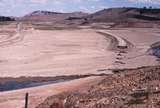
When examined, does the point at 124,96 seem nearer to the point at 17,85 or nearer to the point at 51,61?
the point at 17,85

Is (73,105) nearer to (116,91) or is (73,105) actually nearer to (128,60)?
(116,91)

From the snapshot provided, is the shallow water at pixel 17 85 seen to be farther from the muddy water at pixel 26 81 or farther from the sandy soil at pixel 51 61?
the sandy soil at pixel 51 61

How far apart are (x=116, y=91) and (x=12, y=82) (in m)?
14.9

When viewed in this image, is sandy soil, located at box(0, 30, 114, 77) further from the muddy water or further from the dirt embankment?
the dirt embankment

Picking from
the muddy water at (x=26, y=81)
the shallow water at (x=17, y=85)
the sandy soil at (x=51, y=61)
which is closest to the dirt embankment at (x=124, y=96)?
the shallow water at (x=17, y=85)

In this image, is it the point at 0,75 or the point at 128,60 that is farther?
the point at 128,60

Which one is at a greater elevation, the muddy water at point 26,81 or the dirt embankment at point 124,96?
the dirt embankment at point 124,96

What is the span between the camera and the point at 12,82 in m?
29.3

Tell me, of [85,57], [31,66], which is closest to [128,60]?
[85,57]

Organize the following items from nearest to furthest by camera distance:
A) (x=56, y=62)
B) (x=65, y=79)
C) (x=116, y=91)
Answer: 1. (x=116, y=91)
2. (x=65, y=79)
3. (x=56, y=62)

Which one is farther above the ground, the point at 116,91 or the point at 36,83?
the point at 116,91

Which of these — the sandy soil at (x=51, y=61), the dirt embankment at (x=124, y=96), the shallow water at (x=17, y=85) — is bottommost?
the sandy soil at (x=51, y=61)

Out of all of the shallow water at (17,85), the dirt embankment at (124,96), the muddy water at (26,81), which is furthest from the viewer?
the muddy water at (26,81)

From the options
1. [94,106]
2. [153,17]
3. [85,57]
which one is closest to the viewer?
[94,106]
